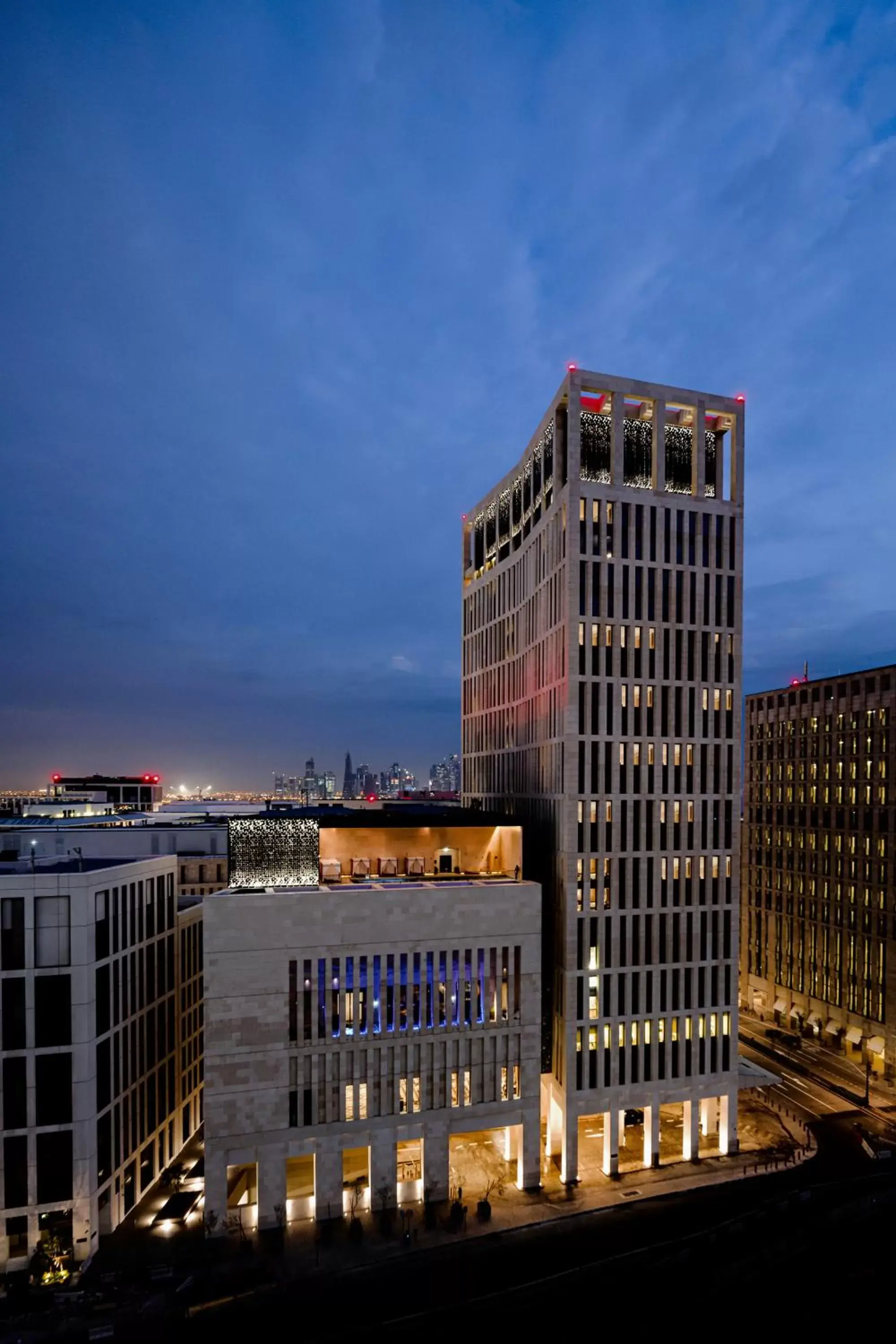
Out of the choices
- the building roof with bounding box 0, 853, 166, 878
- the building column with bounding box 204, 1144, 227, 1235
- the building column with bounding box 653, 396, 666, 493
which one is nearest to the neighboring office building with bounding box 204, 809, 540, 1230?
the building column with bounding box 204, 1144, 227, 1235

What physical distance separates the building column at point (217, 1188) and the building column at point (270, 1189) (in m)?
2.47

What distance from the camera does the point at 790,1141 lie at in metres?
70.0

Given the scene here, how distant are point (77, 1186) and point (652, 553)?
6731 cm

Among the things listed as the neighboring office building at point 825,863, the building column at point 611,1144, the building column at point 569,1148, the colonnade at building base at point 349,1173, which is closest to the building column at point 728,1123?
the building column at point 611,1144

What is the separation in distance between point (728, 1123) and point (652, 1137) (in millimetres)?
7821

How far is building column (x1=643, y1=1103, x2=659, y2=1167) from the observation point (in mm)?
65062

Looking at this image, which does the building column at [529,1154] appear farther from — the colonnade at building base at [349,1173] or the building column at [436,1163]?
the building column at [436,1163]

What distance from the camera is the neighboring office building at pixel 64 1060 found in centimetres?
4866

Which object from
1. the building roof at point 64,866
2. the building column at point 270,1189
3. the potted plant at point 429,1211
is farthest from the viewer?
the potted plant at point 429,1211

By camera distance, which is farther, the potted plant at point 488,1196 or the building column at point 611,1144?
the building column at point 611,1144

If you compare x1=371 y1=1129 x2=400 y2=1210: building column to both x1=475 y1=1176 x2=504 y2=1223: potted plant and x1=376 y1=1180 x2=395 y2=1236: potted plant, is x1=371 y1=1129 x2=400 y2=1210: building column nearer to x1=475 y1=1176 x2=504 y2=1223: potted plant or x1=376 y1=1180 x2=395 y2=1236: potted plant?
x1=376 y1=1180 x2=395 y2=1236: potted plant

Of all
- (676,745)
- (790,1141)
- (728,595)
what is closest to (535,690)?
(676,745)

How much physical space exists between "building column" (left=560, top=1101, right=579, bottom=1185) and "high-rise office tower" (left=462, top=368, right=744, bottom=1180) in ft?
0.51

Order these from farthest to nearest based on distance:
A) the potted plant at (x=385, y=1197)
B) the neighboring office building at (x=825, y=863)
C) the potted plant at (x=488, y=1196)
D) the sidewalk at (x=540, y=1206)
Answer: the neighboring office building at (x=825, y=863) < the potted plant at (x=385, y=1197) < the potted plant at (x=488, y=1196) < the sidewalk at (x=540, y=1206)
